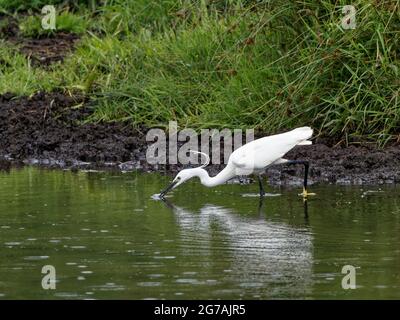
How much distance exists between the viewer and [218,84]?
15.8 meters

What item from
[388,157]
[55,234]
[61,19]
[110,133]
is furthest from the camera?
[61,19]

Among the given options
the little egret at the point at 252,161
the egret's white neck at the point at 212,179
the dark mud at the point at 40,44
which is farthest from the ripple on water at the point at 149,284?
the dark mud at the point at 40,44

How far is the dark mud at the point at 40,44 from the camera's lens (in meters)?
19.3

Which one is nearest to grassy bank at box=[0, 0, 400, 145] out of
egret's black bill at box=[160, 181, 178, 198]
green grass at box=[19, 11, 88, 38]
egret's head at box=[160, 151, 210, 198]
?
green grass at box=[19, 11, 88, 38]

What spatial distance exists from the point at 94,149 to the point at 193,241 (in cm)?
537

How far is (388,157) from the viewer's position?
13547 mm

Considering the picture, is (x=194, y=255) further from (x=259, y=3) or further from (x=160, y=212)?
(x=259, y=3)

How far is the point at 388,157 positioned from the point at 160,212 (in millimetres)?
2948

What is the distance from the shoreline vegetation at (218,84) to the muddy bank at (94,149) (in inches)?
0.8

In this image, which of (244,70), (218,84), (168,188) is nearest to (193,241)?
(168,188)

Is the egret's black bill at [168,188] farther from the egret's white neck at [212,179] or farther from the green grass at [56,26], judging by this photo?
the green grass at [56,26]

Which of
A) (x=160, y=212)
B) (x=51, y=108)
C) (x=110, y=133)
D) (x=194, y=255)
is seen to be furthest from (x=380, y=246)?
(x=51, y=108)
